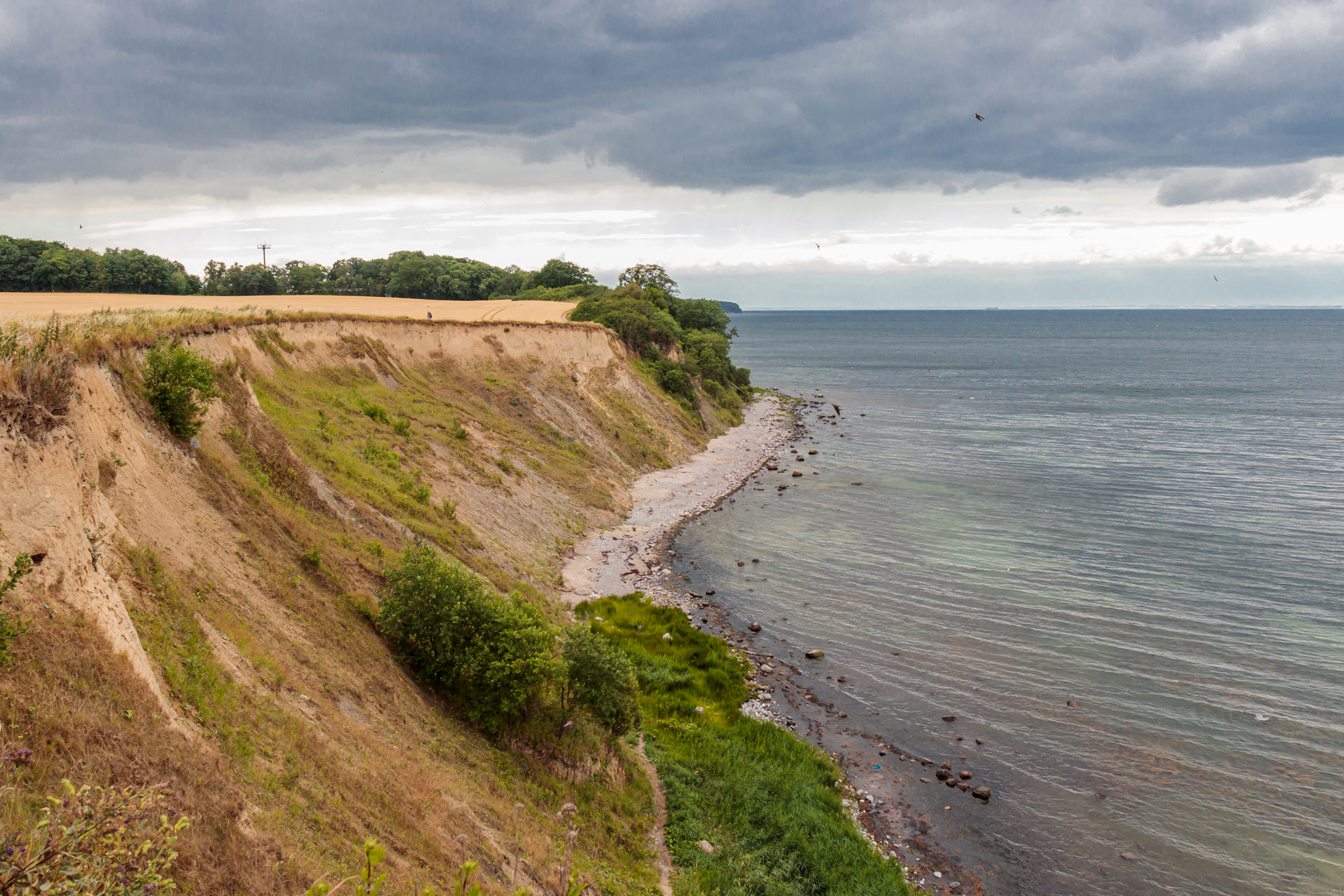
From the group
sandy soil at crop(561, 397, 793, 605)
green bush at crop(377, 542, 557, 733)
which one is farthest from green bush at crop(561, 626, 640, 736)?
sandy soil at crop(561, 397, 793, 605)

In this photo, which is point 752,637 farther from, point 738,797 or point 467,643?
point 467,643

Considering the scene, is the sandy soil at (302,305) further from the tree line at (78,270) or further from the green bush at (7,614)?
the green bush at (7,614)

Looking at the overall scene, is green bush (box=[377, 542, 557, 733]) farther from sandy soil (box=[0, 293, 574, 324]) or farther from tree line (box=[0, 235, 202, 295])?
tree line (box=[0, 235, 202, 295])

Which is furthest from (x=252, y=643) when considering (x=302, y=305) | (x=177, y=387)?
(x=302, y=305)

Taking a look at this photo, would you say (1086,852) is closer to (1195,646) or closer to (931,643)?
(931,643)

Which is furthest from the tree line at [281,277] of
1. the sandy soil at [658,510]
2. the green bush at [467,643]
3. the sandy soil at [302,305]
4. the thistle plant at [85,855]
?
the thistle plant at [85,855]

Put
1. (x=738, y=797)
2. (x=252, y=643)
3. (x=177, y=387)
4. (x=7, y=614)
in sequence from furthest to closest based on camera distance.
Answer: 1. (x=738, y=797)
2. (x=177, y=387)
3. (x=252, y=643)
4. (x=7, y=614)
